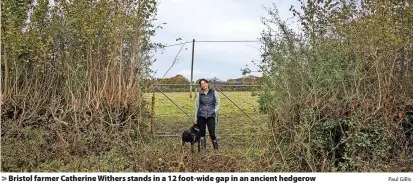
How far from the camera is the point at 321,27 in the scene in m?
9.65

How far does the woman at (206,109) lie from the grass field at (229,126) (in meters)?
0.34

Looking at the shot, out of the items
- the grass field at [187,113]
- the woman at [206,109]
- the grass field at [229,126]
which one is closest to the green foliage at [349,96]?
the grass field at [229,126]

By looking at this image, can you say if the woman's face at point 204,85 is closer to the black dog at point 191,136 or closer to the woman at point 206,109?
the woman at point 206,109

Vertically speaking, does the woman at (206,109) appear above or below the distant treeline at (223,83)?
below

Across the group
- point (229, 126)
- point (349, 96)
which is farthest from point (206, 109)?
point (229, 126)

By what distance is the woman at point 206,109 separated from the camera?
350 inches

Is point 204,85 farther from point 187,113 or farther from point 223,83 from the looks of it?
point 187,113

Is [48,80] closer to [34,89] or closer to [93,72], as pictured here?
[34,89]

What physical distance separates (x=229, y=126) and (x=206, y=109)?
3.76 metres

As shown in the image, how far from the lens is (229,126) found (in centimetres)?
1258

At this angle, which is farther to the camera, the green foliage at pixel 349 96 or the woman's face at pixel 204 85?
the woman's face at pixel 204 85

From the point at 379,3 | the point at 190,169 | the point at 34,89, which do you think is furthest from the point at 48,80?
the point at 379,3

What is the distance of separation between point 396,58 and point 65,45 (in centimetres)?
615

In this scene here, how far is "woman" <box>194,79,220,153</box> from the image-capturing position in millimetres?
8883
